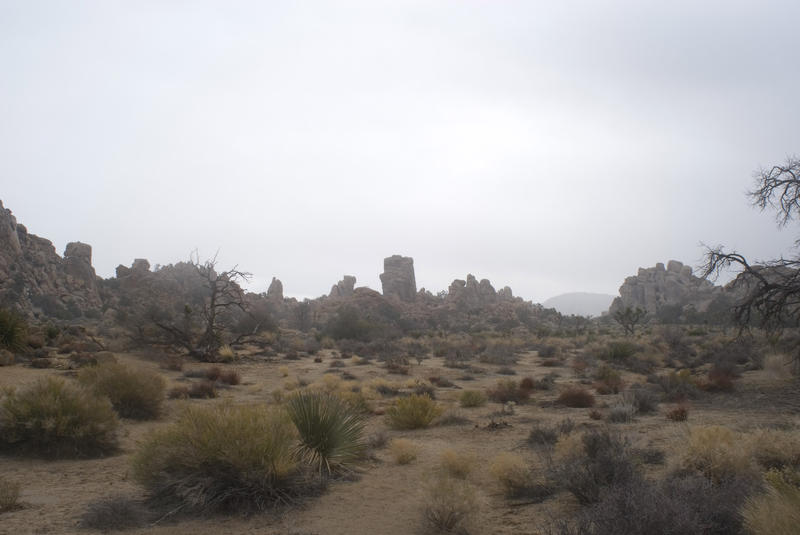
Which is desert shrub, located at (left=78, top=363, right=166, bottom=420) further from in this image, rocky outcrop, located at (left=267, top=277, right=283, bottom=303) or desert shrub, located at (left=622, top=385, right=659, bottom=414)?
rocky outcrop, located at (left=267, top=277, right=283, bottom=303)

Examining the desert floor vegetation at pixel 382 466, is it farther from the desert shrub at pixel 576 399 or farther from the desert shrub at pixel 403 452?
the desert shrub at pixel 576 399

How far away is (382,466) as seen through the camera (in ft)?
26.1

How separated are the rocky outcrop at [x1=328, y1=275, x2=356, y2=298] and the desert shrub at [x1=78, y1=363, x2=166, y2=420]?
83191 millimetres

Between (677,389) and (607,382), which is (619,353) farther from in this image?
(677,389)

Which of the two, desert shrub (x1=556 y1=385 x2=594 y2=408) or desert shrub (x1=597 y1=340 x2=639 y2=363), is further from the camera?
desert shrub (x1=597 y1=340 x2=639 y2=363)

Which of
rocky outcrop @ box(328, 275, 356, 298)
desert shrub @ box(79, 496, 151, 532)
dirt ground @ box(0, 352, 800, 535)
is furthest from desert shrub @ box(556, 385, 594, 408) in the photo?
rocky outcrop @ box(328, 275, 356, 298)

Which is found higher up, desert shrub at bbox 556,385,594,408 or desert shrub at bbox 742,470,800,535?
desert shrub at bbox 742,470,800,535

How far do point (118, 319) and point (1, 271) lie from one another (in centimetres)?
2622

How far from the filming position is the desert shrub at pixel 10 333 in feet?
58.4

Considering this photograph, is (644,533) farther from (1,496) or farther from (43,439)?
(43,439)

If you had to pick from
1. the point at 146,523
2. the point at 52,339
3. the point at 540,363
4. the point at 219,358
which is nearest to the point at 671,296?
the point at 540,363

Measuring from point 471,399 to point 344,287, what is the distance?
84.7 metres

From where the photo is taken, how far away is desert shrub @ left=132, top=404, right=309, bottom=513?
18.6 feet

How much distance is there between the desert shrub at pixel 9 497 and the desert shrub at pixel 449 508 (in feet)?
15.5
